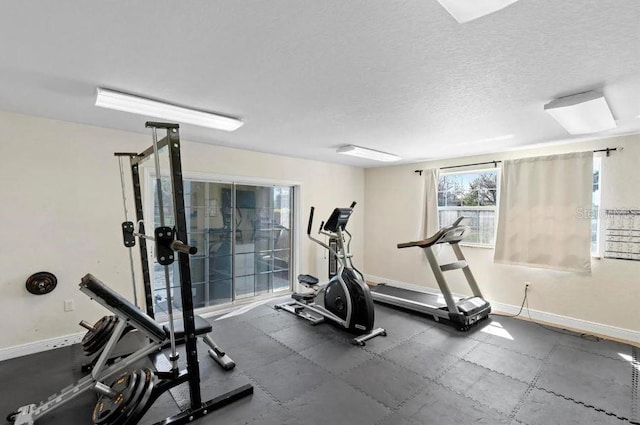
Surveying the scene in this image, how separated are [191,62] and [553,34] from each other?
2064 millimetres

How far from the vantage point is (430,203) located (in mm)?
5215

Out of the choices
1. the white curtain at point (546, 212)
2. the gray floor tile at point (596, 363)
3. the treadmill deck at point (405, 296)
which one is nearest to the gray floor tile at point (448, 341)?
the treadmill deck at point (405, 296)

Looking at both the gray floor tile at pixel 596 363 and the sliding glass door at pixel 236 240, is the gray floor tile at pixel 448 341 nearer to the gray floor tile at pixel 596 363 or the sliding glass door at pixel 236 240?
the gray floor tile at pixel 596 363

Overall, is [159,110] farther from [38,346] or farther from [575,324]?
[575,324]

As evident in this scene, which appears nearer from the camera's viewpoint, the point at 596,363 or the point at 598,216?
the point at 596,363

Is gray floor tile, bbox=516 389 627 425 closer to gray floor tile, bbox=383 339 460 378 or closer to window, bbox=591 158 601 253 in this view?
gray floor tile, bbox=383 339 460 378

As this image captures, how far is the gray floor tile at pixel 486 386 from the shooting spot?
2301mm

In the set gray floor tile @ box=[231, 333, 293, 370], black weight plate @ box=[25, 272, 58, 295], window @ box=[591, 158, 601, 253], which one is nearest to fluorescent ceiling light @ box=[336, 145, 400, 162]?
window @ box=[591, 158, 601, 253]

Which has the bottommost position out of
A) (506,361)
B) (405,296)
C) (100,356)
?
(405,296)

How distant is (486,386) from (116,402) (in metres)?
2.85

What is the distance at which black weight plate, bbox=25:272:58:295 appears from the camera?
294 centimetres

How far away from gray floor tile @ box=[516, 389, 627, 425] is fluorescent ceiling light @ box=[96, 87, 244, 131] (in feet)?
11.5

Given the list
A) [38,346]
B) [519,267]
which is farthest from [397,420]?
[38,346]

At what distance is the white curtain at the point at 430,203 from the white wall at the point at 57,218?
175 inches
